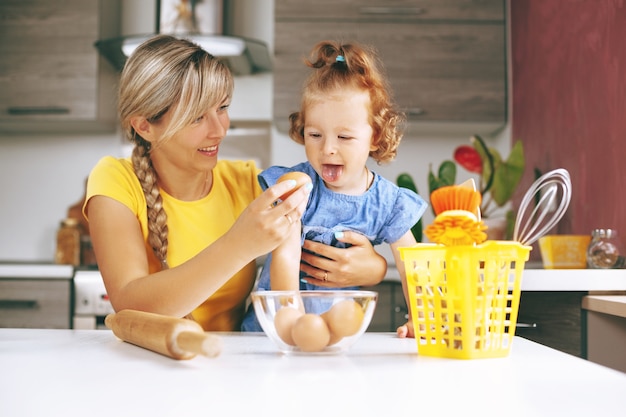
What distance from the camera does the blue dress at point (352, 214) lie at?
1.52 metres

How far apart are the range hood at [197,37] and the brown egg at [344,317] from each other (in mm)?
2417

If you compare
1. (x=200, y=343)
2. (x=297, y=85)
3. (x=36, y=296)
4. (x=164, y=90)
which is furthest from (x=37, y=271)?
(x=200, y=343)

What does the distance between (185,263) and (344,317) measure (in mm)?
419

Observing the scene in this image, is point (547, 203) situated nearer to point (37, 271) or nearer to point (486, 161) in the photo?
point (486, 161)

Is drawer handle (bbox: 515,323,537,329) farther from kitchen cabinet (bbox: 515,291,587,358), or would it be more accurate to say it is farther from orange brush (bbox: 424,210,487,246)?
orange brush (bbox: 424,210,487,246)

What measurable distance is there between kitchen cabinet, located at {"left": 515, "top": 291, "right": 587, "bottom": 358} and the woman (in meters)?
0.59

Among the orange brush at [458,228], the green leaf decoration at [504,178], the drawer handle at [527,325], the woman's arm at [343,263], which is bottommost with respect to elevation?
the drawer handle at [527,325]

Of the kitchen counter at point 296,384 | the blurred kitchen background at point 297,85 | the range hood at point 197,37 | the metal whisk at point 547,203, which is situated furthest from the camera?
the range hood at point 197,37

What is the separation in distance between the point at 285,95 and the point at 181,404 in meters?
2.72

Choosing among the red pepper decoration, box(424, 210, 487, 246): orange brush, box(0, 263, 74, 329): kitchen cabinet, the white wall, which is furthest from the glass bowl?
the white wall

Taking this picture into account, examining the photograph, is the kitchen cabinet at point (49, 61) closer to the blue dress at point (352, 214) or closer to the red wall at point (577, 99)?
the red wall at point (577, 99)

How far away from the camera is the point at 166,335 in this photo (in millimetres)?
869

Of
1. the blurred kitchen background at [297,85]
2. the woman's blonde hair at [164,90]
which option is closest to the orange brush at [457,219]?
the woman's blonde hair at [164,90]

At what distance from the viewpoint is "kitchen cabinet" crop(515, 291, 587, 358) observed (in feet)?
5.89
